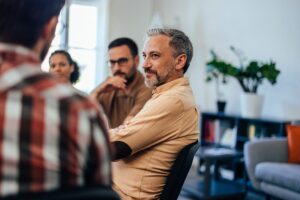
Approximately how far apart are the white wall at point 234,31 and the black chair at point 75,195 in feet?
11.4

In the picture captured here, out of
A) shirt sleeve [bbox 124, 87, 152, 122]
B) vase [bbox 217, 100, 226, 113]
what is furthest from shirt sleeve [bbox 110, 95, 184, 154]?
vase [bbox 217, 100, 226, 113]

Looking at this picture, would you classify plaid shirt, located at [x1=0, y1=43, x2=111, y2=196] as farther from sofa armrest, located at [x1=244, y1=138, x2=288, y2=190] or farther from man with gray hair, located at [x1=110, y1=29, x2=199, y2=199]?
sofa armrest, located at [x1=244, y1=138, x2=288, y2=190]

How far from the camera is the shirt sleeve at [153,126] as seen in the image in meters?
1.43

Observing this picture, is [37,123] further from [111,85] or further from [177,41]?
[111,85]

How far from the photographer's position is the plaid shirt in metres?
0.67

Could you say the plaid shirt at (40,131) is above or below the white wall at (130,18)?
below

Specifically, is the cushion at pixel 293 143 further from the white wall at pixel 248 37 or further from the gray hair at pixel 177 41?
the gray hair at pixel 177 41

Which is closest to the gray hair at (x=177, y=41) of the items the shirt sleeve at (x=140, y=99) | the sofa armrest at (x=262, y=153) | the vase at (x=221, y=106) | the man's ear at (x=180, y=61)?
the man's ear at (x=180, y=61)

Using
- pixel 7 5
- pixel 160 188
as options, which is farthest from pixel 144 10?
pixel 7 5

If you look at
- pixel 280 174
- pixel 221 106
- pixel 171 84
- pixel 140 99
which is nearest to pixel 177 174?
pixel 171 84

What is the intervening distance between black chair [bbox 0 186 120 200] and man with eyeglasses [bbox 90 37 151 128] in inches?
53.8

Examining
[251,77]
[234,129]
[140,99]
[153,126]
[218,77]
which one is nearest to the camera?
[153,126]

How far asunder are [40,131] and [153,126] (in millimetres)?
819

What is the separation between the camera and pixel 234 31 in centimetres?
450
